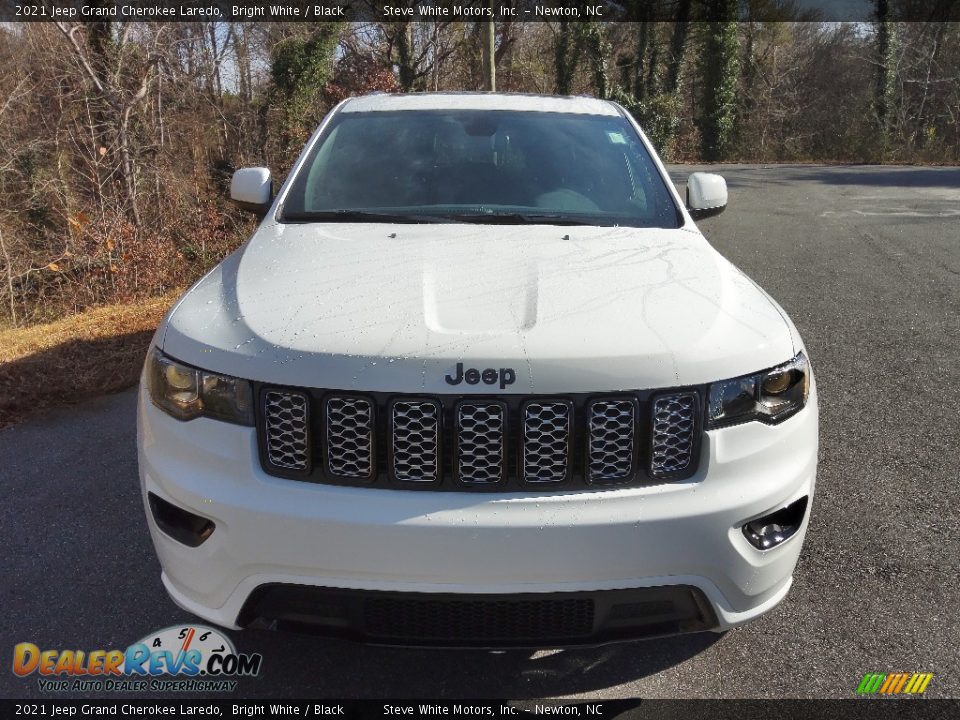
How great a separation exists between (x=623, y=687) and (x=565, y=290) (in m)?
1.24

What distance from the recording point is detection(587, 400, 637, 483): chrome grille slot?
2.09 metres

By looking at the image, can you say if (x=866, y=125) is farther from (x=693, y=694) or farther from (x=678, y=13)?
(x=693, y=694)

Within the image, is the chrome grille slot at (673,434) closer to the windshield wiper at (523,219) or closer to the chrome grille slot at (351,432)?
the chrome grille slot at (351,432)

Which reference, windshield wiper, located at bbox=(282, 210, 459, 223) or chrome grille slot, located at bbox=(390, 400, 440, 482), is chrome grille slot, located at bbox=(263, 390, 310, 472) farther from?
windshield wiper, located at bbox=(282, 210, 459, 223)

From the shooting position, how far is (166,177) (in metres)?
13.0

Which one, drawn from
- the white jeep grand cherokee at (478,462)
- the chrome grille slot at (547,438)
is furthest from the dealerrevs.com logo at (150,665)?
the chrome grille slot at (547,438)

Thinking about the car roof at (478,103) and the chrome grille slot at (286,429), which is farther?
the car roof at (478,103)

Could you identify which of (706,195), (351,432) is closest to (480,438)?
(351,432)

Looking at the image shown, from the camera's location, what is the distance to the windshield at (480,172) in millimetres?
3340

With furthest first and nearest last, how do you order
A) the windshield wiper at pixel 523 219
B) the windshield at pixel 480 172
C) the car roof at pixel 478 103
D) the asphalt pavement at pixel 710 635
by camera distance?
the car roof at pixel 478 103, the windshield at pixel 480 172, the windshield wiper at pixel 523 219, the asphalt pavement at pixel 710 635

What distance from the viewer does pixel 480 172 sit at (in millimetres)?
3613

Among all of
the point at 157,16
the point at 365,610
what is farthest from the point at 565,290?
the point at 157,16

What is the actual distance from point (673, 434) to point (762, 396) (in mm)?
303

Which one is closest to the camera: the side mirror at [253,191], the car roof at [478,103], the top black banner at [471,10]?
the side mirror at [253,191]
